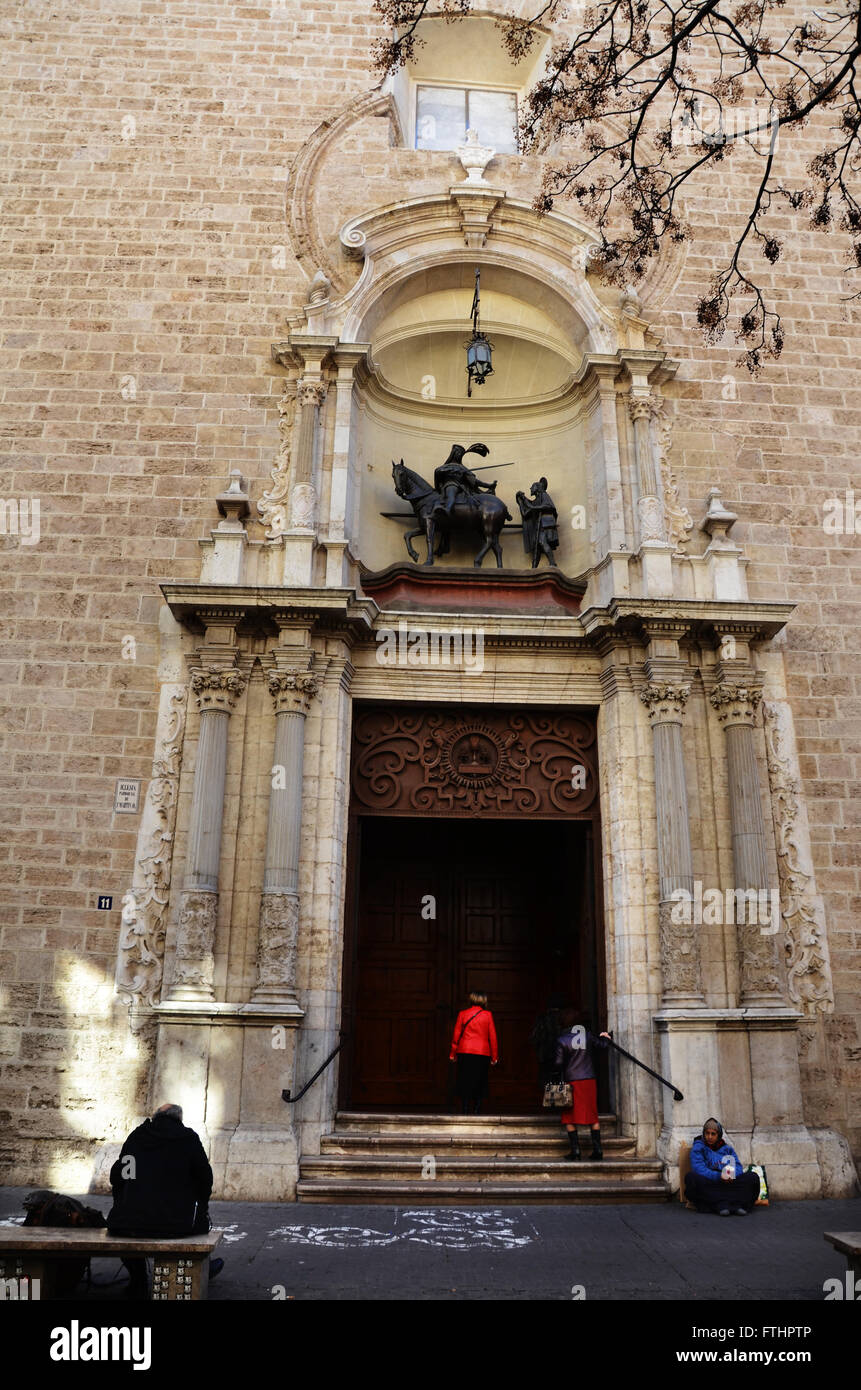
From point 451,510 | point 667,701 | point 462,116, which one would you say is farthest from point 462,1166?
point 462,116

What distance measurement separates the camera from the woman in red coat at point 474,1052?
9727 mm

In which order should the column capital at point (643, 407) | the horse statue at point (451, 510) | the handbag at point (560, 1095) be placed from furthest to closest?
the horse statue at point (451, 510) → the column capital at point (643, 407) → the handbag at point (560, 1095)

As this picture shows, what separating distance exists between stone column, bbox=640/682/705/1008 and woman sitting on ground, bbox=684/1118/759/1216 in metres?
1.23

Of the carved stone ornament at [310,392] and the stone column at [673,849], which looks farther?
the carved stone ornament at [310,392]

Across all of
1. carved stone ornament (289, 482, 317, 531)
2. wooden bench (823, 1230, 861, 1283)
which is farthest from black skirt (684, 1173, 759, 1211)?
carved stone ornament (289, 482, 317, 531)

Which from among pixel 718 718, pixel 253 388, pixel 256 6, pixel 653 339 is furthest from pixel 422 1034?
pixel 256 6

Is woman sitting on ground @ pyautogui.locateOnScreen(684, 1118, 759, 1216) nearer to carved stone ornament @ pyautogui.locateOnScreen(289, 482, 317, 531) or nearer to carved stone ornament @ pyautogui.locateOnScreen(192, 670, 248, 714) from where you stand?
carved stone ornament @ pyautogui.locateOnScreen(192, 670, 248, 714)

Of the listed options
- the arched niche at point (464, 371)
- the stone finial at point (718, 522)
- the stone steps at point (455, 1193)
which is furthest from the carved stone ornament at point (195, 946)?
the stone finial at point (718, 522)

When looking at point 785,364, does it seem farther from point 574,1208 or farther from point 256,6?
point 574,1208

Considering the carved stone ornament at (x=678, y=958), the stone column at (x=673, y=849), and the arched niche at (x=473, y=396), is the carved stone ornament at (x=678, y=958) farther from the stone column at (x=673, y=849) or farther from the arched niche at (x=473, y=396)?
the arched niche at (x=473, y=396)

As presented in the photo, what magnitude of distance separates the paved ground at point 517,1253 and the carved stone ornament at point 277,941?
1820mm

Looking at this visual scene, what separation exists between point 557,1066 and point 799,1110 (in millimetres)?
2178

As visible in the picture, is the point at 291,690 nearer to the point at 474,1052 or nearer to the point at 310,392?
the point at 310,392

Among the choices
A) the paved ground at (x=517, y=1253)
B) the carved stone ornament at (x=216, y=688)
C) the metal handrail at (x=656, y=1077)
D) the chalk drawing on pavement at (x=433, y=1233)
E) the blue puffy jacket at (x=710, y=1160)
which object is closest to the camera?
the paved ground at (x=517, y=1253)
